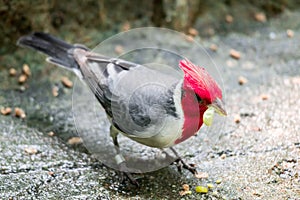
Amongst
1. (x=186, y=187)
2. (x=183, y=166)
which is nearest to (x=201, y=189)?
(x=186, y=187)

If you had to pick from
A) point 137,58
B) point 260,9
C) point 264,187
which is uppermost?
point 260,9

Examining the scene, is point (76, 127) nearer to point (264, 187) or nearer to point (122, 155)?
point (122, 155)

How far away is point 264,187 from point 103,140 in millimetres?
1430

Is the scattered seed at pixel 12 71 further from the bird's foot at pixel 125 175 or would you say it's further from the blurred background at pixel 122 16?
the bird's foot at pixel 125 175

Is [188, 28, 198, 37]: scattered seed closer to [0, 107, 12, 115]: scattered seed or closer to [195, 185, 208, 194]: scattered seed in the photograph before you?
[0, 107, 12, 115]: scattered seed

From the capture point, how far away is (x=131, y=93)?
12.3 feet

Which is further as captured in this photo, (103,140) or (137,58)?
(137,58)

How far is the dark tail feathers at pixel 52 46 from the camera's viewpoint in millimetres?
4461

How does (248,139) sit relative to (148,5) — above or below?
below

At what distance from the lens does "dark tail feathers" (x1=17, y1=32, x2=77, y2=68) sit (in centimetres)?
446

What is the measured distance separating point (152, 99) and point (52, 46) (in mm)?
1394

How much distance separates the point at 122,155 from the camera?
411 cm

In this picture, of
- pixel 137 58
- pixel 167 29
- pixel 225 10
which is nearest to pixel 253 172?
pixel 137 58

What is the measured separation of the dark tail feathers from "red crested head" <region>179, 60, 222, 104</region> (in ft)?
4.31
